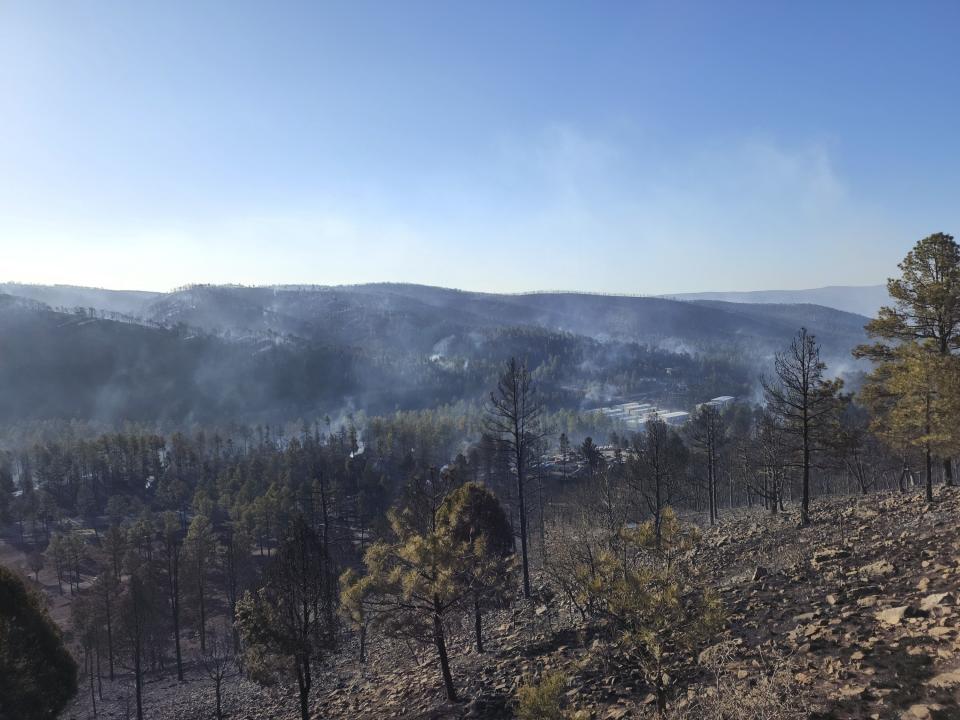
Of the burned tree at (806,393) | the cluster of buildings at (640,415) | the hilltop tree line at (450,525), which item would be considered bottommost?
the cluster of buildings at (640,415)

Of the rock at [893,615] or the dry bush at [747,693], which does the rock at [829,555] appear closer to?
the rock at [893,615]

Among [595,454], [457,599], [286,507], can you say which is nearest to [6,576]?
[457,599]

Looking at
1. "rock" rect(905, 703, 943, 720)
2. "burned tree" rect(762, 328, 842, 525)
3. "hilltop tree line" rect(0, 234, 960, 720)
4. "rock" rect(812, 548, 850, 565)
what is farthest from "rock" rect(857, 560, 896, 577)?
"burned tree" rect(762, 328, 842, 525)

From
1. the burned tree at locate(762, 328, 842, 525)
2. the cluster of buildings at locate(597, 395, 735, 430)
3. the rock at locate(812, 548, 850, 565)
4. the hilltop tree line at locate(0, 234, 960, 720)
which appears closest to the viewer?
the hilltop tree line at locate(0, 234, 960, 720)

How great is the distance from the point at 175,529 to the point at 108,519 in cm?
2764

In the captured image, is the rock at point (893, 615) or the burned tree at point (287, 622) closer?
the rock at point (893, 615)

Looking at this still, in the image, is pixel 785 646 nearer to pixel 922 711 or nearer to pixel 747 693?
pixel 747 693

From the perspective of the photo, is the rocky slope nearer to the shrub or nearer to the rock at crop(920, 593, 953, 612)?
the rock at crop(920, 593, 953, 612)

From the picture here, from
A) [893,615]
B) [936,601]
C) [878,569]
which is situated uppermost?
[936,601]

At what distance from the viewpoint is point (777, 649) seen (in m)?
11.2

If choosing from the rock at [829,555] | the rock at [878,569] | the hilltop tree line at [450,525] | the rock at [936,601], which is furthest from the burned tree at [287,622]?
the rock at [936,601]

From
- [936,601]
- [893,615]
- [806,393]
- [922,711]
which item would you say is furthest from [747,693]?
[806,393]

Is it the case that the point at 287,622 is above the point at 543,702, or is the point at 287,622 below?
below

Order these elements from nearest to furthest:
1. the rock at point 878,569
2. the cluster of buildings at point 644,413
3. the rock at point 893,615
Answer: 1. the rock at point 893,615
2. the rock at point 878,569
3. the cluster of buildings at point 644,413
